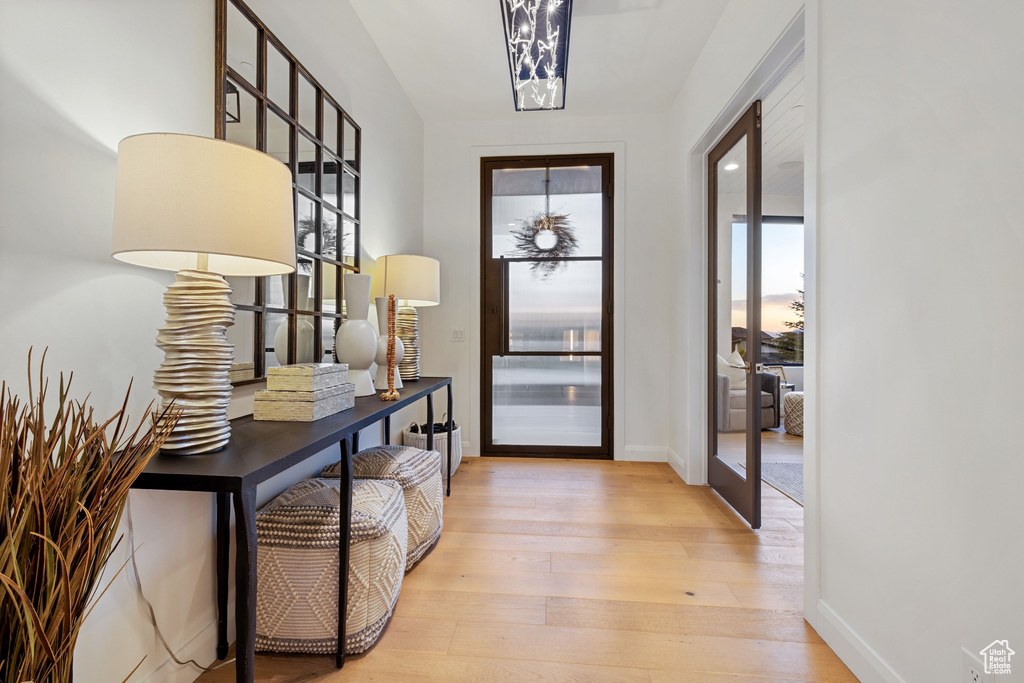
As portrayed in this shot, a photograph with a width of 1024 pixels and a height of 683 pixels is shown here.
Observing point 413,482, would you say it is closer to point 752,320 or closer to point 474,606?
point 474,606

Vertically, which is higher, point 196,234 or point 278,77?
point 278,77

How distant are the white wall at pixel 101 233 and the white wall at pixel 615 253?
2292mm

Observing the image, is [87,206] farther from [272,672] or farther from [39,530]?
[272,672]

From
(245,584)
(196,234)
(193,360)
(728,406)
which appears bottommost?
(245,584)

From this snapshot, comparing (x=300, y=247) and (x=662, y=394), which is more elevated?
(x=300, y=247)

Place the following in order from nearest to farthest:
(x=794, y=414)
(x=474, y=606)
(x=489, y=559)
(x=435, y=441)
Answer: (x=474, y=606)
(x=489, y=559)
(x=435, y=441)
(x=794, y=414)

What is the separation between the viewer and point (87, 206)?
1.04 metres

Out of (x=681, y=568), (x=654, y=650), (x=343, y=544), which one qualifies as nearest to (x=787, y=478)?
(x=681, y=568)

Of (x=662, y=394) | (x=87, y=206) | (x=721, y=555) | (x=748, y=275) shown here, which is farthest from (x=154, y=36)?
(x=662, y=394)

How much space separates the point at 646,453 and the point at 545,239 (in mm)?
1870

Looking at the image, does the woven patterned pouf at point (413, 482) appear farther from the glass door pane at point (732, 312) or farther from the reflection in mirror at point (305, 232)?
the glass door pane at point (732, 312)

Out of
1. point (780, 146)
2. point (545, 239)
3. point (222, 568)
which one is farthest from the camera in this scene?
point (780, 146)

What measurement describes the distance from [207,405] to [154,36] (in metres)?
0.97

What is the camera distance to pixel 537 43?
2.40 meters
